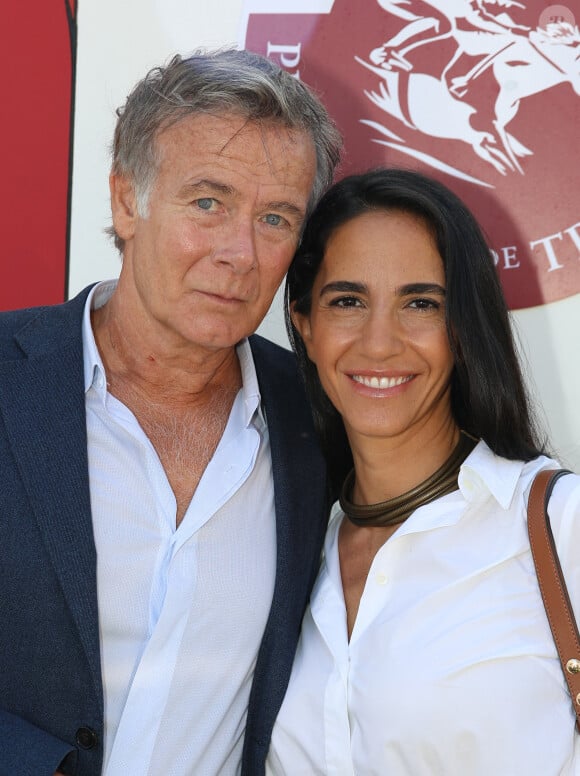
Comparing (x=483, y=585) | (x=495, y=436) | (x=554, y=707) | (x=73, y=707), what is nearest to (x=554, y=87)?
(x=495, y=436)

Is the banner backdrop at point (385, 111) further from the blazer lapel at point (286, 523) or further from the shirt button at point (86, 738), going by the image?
the shirt button at point (86, 738)

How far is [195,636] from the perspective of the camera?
7.02 ft

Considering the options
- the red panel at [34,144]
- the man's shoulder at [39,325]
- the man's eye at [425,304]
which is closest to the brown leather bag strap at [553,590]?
the man's eye at [425,304]

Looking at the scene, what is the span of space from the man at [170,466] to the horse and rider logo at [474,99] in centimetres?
44

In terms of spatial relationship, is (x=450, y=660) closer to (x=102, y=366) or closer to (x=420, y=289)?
(x=420, y=289)

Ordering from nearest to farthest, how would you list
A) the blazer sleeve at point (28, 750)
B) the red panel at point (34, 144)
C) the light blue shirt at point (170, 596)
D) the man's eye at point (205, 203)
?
the blazer sleeve at point (28, 750)
the light blue shirt at point (170, 596)
the man's eye at point (205, 203)
the red panel at point (34, 144)

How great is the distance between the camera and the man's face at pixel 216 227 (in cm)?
229

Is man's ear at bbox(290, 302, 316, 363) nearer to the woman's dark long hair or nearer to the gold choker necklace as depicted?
the woman's dark long hair

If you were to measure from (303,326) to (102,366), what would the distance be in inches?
21.6

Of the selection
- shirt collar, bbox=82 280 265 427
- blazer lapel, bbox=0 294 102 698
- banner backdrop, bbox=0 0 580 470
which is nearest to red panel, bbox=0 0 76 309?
banner backdrop, bbox=0 0 580 470

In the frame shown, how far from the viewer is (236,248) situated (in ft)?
7.48

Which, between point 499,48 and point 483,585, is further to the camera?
point 499,48

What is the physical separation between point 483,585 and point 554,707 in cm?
27

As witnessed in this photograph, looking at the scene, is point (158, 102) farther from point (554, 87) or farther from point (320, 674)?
point (320, 674)
